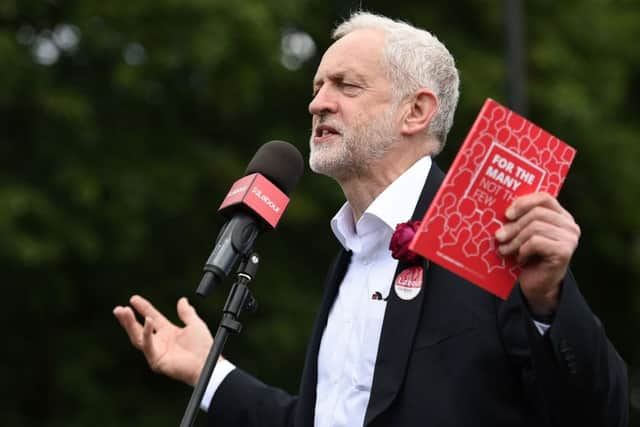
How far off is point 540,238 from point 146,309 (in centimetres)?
167

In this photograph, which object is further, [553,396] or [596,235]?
[596,235]

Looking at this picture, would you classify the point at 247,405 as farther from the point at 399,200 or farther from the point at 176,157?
the point at 176,157

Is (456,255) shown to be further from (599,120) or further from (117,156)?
(599,120)

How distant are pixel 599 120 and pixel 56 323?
5.40 meters

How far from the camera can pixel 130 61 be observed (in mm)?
9898

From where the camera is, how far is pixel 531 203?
8.52 ft

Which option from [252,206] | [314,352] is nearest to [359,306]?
[314,352]

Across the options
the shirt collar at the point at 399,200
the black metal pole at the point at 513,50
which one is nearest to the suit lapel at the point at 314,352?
the shirt collar at the point at 399,200

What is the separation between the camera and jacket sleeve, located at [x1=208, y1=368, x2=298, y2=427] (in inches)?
150

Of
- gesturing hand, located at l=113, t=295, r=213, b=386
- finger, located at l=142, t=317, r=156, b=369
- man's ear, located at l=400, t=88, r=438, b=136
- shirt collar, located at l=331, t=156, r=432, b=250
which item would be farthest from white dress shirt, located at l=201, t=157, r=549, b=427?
finger, located at l=142, t=317, r=156, b=369

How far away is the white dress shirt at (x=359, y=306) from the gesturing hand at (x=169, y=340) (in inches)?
20.0

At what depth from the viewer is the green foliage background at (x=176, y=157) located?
9.40m

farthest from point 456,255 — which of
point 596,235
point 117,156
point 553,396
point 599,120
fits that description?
point 596,235

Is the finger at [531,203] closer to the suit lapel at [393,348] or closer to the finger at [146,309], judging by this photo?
the suit lapel at [393,348]
